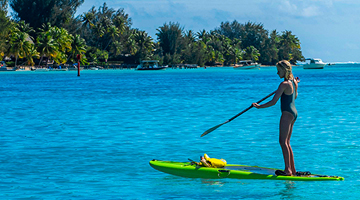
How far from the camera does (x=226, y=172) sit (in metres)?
12.9

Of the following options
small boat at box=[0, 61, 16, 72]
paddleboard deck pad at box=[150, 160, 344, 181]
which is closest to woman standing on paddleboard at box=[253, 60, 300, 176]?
paddleboard deck pad at box=[150, 160, 344, 181]

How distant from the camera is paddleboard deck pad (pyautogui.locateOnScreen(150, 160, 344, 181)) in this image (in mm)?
12297

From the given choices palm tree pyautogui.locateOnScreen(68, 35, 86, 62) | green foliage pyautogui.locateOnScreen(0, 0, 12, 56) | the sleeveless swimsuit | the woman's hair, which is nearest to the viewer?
the woman's hair

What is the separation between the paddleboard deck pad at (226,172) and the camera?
12.3 m

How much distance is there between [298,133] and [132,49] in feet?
452

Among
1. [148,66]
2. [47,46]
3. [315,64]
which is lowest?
[148,66]

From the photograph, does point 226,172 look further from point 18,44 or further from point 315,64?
point 315,64

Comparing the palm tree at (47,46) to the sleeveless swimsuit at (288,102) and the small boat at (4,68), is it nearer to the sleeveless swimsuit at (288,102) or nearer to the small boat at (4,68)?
the small boat at (4,68)

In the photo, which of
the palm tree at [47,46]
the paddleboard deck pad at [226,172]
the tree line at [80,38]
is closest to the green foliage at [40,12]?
the tree line at [80,38]

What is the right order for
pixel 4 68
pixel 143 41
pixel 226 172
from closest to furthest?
pixel 226 172 < pixel 4 68 < pixel 143 41

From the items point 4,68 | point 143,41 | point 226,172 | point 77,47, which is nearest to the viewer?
point 226,172

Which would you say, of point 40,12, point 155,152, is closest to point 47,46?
point 40,12

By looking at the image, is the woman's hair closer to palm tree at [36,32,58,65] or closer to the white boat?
palm tree at [36,32,58,65]

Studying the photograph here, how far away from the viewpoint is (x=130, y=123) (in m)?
26.5
